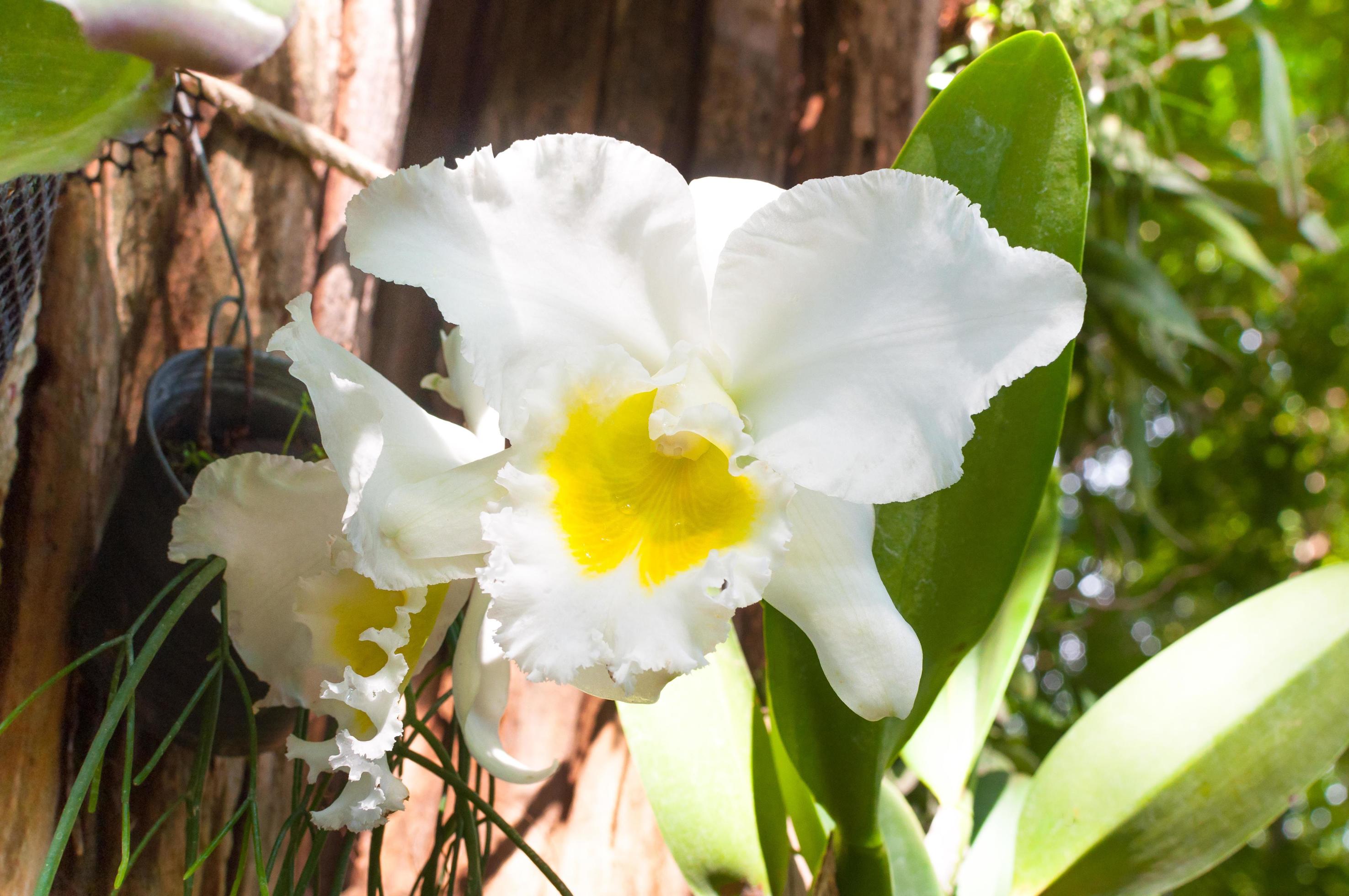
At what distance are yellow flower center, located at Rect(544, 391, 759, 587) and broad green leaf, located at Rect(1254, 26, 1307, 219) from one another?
5.11ft

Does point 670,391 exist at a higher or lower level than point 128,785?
higher

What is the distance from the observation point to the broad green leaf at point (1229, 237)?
5.49ft

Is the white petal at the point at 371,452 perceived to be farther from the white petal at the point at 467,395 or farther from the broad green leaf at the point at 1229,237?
the broad green leaf at the point at 1229,237

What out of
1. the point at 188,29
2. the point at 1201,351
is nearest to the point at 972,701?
the point at 188,29

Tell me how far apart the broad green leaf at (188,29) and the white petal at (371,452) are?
13cm

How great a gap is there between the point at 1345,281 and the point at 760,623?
2081 millimetres

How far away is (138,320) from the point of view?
2.59 feet

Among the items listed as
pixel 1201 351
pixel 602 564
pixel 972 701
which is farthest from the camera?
pixel 1201 351

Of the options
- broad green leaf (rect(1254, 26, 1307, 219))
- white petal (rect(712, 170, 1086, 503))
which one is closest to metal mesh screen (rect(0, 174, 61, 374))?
white petal (rect(712, 170, 1086, 503))

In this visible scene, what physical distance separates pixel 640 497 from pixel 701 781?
1.22 feet

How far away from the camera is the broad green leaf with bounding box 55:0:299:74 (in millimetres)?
438

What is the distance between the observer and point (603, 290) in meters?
0.48

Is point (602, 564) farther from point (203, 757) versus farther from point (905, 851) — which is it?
point (905, 851)

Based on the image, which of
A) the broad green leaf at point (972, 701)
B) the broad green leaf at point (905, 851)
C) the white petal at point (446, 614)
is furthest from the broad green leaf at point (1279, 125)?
the white petal at point (446, 614)
